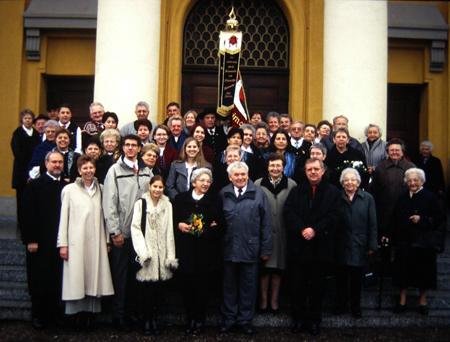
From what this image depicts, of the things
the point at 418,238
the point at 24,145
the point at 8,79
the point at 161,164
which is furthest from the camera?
the point at 8,79

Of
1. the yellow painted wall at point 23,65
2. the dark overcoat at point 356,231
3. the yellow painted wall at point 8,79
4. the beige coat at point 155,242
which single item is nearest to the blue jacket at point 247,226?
the beige coat at point 155,242

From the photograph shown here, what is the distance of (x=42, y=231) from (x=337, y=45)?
5.41 meters

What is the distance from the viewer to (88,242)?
6.30m

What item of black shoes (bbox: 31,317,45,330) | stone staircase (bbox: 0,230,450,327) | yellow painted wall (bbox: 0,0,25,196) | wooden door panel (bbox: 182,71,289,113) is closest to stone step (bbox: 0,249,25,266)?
stone staircase (bbox: 0,230,450,327)

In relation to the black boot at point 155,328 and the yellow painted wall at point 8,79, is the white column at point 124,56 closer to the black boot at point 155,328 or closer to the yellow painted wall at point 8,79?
the yellow painted wall at point 8,79

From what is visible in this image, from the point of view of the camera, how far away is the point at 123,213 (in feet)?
20.9

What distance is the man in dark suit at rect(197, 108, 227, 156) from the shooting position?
808 centimetres

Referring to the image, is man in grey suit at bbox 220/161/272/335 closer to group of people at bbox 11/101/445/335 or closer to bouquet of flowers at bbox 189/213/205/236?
group of people at bbox 11/101/445/335

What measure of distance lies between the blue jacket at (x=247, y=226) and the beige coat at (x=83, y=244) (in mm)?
1248

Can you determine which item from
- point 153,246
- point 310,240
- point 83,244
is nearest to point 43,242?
point 83,244

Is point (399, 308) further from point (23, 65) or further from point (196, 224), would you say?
point (23, 65)

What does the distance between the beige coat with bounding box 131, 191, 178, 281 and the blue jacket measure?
0.58m

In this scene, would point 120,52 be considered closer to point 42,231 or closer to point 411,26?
point 42,231

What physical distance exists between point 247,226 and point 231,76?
3020mm
